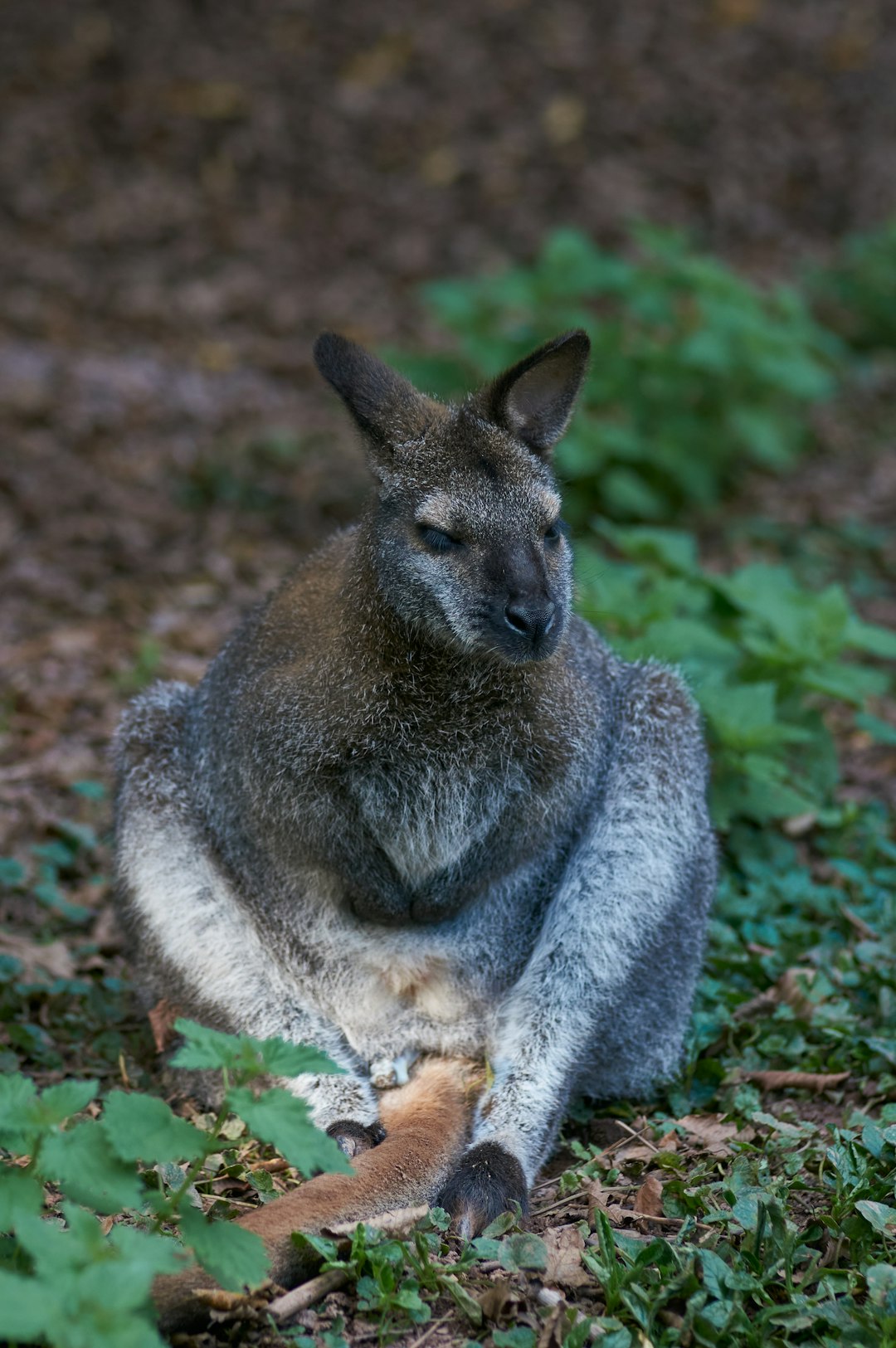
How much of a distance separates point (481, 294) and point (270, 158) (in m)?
4.28

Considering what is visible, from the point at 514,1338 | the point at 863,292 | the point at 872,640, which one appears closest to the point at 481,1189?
the point at 514,1338

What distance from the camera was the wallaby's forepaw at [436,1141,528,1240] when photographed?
3.90 m

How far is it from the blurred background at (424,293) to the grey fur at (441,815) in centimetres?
118

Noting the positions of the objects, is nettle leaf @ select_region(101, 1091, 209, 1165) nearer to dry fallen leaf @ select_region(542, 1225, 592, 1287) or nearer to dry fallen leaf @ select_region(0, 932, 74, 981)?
dry fallen leaf @ select_region(542, 1225, 592, 1287)

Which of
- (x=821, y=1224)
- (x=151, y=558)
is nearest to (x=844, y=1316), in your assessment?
(x=821, y=1224)

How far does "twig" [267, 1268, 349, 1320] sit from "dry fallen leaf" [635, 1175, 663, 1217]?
3.05 feet

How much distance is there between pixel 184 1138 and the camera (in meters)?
3.12

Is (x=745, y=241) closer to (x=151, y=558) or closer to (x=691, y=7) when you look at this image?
(x=691, y=7)

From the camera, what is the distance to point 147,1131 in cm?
311

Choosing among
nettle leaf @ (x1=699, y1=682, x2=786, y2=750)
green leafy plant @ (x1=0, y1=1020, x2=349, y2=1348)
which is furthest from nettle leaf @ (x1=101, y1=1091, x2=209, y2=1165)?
nettle leaf @ (x1=699, y1=682, x2=786, y2=750)

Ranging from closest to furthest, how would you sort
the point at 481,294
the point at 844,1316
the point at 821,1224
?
the point at 844,1316, the point at 821,1224, the point at 481,294

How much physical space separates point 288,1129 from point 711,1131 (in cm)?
192

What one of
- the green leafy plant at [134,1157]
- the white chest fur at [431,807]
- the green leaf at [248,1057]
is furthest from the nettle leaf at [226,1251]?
the white chest fur at [431,807]

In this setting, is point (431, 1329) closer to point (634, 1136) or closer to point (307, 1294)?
point (307, 1294)
